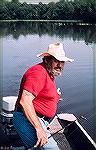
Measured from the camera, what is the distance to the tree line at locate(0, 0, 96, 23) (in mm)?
95812

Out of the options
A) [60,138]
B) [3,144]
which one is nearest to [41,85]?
[3,144]

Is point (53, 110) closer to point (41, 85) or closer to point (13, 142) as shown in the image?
point (41, 85)

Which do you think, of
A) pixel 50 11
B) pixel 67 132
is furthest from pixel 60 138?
pixel 50 11

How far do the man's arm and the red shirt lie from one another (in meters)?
0.06

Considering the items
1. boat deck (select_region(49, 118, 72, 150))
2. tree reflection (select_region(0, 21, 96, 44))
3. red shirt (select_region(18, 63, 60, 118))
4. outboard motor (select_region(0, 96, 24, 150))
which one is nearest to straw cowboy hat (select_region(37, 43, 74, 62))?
red shirt (select_region(18, 63, 60, 118))

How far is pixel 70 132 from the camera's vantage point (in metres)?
7.74

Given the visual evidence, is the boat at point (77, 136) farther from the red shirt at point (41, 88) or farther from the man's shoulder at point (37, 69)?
the man's shoulder at point (37, 69)

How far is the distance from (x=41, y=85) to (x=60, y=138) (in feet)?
13.2

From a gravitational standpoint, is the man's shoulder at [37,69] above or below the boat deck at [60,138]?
above

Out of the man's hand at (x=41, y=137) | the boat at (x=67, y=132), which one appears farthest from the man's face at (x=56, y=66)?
the boat at (x=67, y=132)

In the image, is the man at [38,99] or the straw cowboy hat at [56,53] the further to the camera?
the straw cowboy hat at [56,53]

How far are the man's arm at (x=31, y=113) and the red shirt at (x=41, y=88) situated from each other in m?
0.06

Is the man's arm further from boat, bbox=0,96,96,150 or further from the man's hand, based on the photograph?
boat, bbox=0,96,96,150

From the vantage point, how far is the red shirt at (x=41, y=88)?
3605 mm
